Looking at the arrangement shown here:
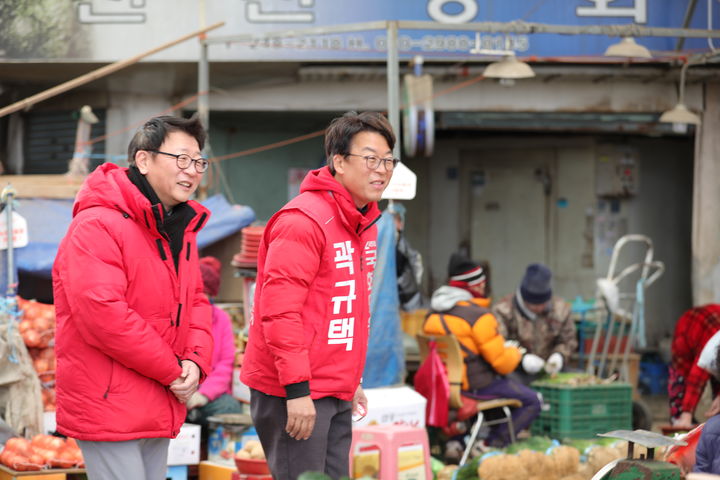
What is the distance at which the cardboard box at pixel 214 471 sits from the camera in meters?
6.23

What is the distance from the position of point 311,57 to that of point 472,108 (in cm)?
196

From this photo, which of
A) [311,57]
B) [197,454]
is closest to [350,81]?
[311,57]

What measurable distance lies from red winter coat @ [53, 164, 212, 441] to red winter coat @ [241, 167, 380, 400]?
35cm

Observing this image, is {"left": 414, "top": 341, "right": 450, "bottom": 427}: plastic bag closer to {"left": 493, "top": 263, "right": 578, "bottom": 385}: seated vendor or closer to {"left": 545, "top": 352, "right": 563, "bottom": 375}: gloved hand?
{"left": 493, "top": 263, "right": 578, "bottom": 385}: seated vendor

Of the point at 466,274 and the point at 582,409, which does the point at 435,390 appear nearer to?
the point at 466,274

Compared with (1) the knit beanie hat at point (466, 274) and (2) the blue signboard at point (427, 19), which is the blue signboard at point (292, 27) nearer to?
(2) the blue signboard at point (427, 19)

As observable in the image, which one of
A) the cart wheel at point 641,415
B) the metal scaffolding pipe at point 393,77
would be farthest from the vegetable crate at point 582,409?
the metal scaffolding pipe at point 393,77

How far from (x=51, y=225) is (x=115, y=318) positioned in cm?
535

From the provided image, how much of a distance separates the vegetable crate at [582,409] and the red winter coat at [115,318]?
5005mm

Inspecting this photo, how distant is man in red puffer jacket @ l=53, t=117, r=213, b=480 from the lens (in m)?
3.51

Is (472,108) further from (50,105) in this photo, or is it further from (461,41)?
(50,105)

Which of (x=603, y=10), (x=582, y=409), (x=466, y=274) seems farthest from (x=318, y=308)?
(x=603, y=10)

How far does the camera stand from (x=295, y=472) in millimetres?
3820

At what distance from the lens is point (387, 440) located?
578 centimetres
